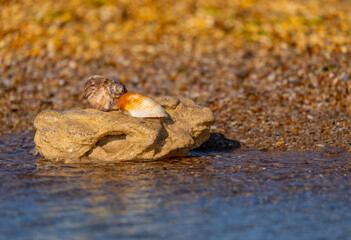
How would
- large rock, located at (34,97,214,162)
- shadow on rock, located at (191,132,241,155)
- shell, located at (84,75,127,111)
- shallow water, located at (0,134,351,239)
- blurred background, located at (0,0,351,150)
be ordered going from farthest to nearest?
blurred background, located at (0,0,351,150)
shadow on rock, located at (191,132,241,155)
shell, located at (84,75,127,111)
large rock, located at (34,97,214,162)
shallow water, located at (0,134,351,239)

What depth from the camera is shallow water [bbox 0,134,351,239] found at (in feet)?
14.0

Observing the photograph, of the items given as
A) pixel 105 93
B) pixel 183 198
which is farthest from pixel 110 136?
pixel 183 198

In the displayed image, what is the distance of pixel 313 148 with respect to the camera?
7648 mm

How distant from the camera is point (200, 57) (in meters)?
12.2

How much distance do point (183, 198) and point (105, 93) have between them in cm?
251

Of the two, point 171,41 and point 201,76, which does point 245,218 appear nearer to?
point 201,76

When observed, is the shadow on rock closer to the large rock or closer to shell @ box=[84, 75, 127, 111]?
the large rock

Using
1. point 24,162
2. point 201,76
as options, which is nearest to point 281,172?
point 24,162

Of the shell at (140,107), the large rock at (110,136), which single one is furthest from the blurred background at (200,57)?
the shell at (140,107)

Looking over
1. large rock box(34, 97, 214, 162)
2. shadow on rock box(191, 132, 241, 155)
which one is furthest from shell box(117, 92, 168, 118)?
shadow on rock box(191, 132, 241, 155)

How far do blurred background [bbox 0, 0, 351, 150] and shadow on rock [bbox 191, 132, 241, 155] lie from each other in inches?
8.2

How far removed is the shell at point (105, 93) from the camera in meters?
7.12

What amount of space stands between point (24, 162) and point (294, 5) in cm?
949

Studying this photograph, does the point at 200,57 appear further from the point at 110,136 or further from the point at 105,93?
the point at 110,136
